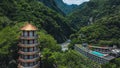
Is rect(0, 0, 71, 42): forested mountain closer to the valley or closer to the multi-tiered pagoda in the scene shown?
A: the valley

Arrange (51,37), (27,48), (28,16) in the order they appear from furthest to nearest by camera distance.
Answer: (28,16), (51,37), (27,48)

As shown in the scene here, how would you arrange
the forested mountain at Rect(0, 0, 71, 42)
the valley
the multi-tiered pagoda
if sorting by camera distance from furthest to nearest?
1. the forested mountain at Rect(0, 0, 71, 42)
2. the valley
3. the multi-tiered pagoda

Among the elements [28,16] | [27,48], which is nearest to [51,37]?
[27,48]

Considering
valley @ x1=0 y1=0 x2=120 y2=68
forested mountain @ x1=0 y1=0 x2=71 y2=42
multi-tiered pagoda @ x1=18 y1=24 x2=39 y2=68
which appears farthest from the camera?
forested mountain @ x1=0 y1=0 x2=71 y2=42

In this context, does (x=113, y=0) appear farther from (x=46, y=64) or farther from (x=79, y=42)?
(x=46, y=64)

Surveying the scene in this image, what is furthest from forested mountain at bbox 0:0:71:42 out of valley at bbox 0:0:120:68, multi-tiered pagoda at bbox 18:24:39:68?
multi-tiered pagoda at bbox 18:24:39:68

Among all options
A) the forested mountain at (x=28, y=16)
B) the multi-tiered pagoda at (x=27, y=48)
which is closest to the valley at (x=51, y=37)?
the forested mountain at (x=28, y=16)

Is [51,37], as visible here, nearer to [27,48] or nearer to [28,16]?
[27,48]

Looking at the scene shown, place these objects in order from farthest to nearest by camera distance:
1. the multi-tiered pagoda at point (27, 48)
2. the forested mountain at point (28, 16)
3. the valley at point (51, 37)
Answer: the forested mountain at point (28, 16) < the valley at point (51, 37) < the multi-tiered pagoda at point (27, 48)

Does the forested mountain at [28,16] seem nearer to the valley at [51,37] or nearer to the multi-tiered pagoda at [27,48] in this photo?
the valley at [51,37]
